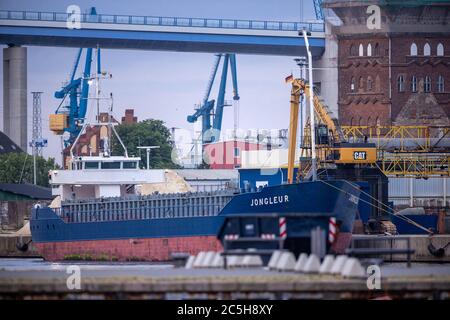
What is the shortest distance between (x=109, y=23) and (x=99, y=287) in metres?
76.3

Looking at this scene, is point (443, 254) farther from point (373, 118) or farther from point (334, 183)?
point (373, 118)

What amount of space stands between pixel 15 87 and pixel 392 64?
93.7ft

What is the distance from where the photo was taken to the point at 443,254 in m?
59.2

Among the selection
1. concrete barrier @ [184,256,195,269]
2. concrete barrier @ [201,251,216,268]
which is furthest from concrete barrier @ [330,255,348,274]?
concrete barrier @ [184,256,195,269]

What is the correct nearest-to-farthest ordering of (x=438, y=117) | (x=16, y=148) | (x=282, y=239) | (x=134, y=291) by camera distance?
(x=134, y=291)
(x=282, y=239)
(x=438, y=117)
(x=16, y=148)

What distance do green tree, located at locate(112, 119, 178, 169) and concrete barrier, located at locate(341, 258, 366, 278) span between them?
85.6 m

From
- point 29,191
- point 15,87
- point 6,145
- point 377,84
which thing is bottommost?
point 29,191

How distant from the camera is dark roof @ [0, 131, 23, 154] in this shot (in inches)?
4380

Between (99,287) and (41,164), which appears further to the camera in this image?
(41,164)

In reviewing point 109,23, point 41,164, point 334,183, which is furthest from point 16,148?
point 334,183

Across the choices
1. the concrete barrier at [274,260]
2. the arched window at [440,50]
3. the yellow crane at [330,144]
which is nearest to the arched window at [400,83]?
the arched window at [440,50]

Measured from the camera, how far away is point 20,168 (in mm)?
111062

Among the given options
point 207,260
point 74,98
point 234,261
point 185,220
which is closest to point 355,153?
point 185,220

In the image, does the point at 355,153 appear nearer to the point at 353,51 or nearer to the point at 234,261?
the point at 353,51
